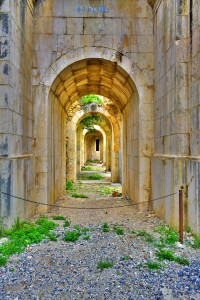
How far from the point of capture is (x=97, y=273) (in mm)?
3430

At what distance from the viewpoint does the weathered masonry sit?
4797 mm

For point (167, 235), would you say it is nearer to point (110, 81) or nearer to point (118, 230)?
point (118, 230)

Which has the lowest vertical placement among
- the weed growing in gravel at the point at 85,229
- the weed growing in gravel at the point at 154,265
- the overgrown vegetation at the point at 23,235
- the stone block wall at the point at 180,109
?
the weed growing in gravel at the point at 154,265

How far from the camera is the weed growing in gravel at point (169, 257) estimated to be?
12.0 ft

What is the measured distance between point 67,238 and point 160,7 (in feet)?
A: 17.3

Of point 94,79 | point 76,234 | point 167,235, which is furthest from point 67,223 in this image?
A: point 94,79

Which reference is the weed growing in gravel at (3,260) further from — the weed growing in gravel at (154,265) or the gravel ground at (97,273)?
the weed growing in gravel at (154,265)

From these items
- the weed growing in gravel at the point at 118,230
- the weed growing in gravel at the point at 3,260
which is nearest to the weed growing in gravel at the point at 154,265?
the weed growing in gravel at the point at 118,230

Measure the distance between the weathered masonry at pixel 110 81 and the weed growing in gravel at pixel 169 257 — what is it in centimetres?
73

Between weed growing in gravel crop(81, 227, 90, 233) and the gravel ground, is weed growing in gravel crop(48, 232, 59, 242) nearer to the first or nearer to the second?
the gravel ground

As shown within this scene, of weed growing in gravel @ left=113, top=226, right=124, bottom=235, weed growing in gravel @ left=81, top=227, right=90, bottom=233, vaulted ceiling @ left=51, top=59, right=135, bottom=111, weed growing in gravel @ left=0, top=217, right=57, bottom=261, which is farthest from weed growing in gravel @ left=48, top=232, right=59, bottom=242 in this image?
vaulted ceiling @ left=51, top=59, right=135, bottom=111

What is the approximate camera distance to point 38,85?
661 cm

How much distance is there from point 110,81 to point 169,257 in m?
5.96

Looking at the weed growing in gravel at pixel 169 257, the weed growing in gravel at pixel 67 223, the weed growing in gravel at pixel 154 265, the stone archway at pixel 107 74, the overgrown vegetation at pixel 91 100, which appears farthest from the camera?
the overgrown vegetation at pixel 91 100
